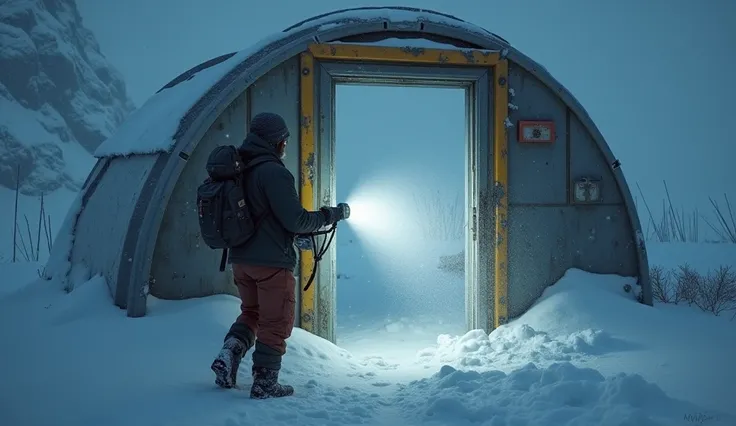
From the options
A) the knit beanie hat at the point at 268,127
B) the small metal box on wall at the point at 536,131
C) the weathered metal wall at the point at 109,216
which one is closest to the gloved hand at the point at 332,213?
the knit beanie hat at the point at 268,127

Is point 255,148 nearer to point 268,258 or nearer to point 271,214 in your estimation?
point 271,214

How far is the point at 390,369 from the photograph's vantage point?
17.8 feet

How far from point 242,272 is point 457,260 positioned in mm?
8962

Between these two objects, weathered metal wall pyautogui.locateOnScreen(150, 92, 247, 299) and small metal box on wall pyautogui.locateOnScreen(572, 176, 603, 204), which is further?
small metal box on wall pyautogui.locateOnScreen(572, 176, 603, 204)

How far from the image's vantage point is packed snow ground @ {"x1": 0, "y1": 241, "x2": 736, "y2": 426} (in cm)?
330

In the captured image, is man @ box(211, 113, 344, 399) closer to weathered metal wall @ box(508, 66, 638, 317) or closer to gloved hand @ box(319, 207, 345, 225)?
gloved hand @ box(319, 207, 345, 225)

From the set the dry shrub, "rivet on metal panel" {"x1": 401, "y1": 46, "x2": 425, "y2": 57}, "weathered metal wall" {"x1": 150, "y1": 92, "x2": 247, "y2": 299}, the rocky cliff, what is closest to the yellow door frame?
"rivet on metal panel" {"x1": 401, "y1": 46, "x2": 425, "y2": 57}

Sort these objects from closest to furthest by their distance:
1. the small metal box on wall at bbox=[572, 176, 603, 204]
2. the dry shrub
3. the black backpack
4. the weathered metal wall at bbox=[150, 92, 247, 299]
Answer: the black backpack < the weathered metal wall at bbox=[150, 92, 247, 299] < the small metal box on wall at bbox=[572, 176, 603, 204] < the dry shrub

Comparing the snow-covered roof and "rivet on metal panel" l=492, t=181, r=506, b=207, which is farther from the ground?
the snow-covered roof

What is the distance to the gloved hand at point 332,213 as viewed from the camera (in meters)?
3.92

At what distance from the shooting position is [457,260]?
12.3 m

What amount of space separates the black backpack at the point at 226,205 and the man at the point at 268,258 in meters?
0.09

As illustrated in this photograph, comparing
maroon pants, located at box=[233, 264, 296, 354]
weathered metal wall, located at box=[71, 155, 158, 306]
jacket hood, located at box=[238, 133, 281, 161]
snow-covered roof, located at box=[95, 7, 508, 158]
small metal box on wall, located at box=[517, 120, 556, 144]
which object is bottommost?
maroon pants, located at box=[233, 264, 296, 354]

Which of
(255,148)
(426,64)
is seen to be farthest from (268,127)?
(426,64)
